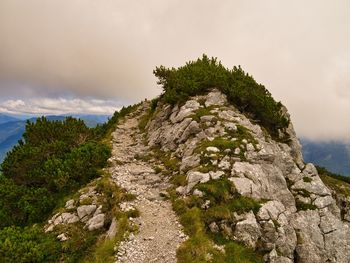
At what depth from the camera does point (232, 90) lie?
33.9 m

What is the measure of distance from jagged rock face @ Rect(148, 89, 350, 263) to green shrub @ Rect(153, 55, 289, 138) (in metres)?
2.70

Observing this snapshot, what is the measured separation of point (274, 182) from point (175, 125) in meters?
11.5

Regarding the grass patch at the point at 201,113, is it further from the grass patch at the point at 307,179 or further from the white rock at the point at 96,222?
the white rock at the point at 96,222

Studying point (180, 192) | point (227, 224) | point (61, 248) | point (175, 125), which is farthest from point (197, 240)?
point (175, 125)

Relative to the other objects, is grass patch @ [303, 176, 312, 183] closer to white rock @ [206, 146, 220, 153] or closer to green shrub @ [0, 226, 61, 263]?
white rock @ [206, 146, 220, 153]

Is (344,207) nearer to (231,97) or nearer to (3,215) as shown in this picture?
(231,97)

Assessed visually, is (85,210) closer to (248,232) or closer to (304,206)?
(248,232)

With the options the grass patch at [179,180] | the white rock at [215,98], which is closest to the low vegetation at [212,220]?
the grass patch at [179,180]

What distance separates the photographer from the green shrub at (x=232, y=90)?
33.7 m

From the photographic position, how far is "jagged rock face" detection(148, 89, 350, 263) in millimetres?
18266

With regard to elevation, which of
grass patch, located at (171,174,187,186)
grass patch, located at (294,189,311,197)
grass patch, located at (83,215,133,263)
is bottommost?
grass patch, located at (83,215,133,263)

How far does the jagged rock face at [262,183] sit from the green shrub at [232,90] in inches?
106

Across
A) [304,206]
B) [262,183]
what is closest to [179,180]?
[262,183]

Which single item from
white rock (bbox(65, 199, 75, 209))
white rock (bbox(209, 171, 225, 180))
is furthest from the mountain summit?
white rock (bbox(209, 171, 225, 180))
